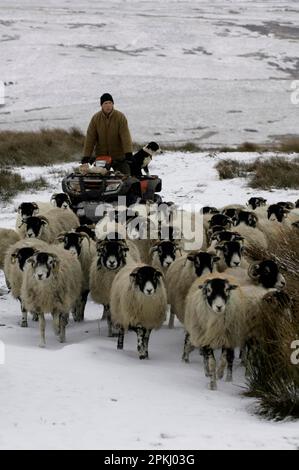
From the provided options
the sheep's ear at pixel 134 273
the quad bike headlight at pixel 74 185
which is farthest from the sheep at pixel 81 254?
the quad bike headlight at pixel 74 185

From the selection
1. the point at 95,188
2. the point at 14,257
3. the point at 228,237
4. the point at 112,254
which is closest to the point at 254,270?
the point at 228,237

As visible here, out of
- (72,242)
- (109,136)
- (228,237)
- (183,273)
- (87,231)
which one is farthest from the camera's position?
(109,136)

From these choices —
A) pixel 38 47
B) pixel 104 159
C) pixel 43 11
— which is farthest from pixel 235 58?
pixel 104 159

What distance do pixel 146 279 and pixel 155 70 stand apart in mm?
43340

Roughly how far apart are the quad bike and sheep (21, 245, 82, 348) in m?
3.90

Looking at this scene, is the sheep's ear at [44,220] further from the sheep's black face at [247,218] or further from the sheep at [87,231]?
the sheep's black face at [247,218]

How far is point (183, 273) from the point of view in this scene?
769cm

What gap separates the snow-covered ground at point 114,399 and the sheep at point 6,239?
6.46 feet

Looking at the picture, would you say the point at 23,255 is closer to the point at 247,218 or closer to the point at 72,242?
the point at 72,242

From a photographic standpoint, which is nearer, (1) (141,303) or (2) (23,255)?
(1) (141,303)

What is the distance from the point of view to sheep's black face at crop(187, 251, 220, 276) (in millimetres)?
7398

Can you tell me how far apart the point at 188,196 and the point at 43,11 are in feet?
189

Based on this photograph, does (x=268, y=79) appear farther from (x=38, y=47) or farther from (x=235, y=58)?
(x=38, y=47)

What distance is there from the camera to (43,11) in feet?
228
